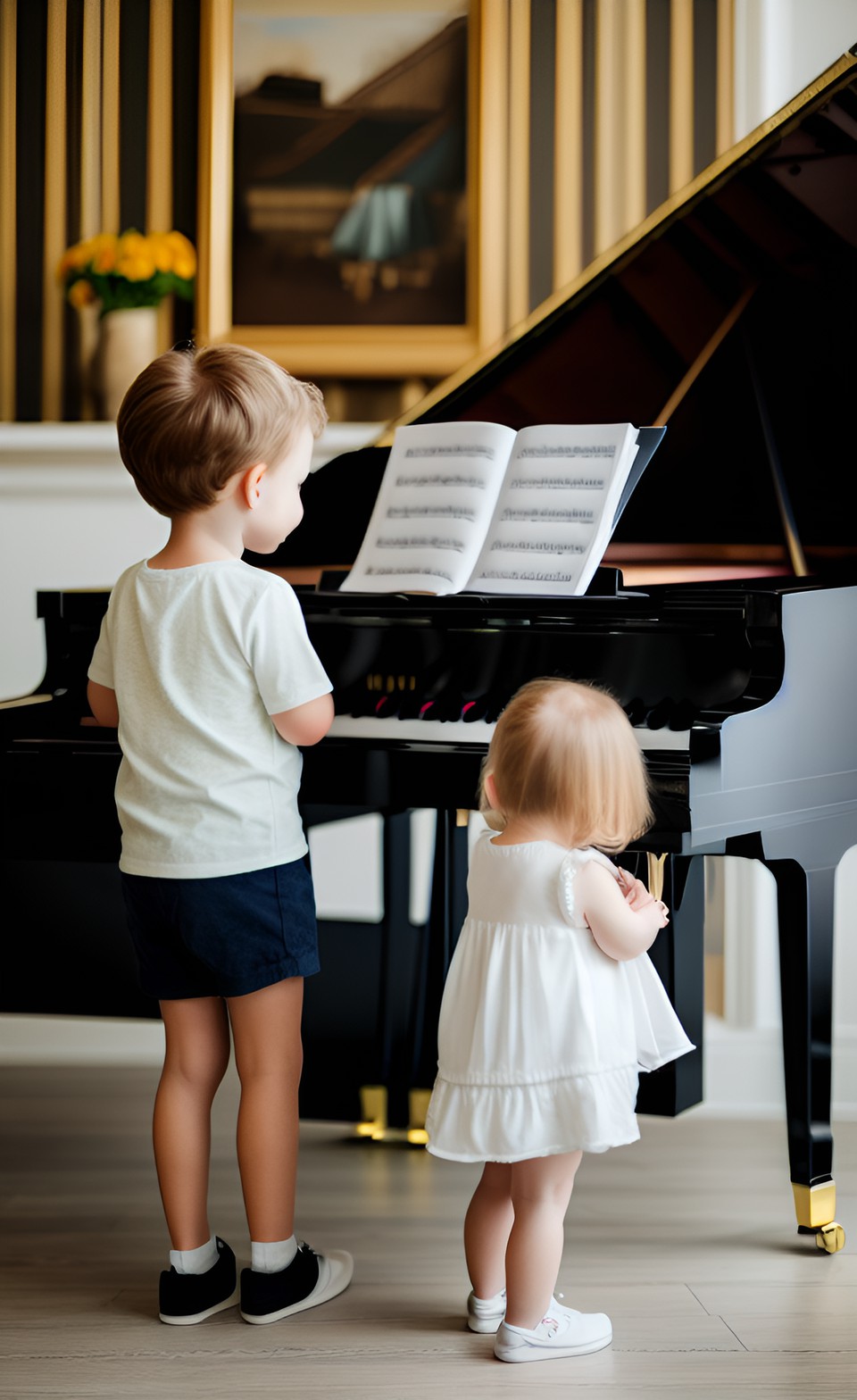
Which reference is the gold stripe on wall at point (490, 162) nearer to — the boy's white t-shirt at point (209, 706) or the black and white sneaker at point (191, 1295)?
the boy's white t-shirt at point (209, 706)

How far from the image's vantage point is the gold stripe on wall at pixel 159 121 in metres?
3.52

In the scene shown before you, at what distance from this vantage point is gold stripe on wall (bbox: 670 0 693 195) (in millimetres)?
3418

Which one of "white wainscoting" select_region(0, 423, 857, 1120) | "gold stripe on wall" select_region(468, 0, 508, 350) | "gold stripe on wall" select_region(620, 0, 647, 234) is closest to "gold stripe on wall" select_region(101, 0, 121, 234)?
"white wainscoting" select_region(0, 423, 857, 1120)

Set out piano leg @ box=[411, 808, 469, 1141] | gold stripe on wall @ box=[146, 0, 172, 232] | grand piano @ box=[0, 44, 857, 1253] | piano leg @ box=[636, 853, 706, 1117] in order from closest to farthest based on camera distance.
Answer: grand piano @ box=[0, 44, 857, 1253], piano leg @ box=[636, 853, 706, 1117], piano leg @ box=[411, 808, 469, 1141], gold stripe on wall @ box=[146, 0, 172, 232]

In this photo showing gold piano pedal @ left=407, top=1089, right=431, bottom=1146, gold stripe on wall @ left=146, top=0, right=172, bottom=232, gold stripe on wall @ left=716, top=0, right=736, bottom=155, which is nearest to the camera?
gold piano pedal @ left=407, top=1089, right=431, bottom=1146

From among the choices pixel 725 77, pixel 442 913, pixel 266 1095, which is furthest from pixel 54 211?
pixel 266 1095

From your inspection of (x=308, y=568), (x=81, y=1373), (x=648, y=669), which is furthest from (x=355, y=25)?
(x=81, y=1373)

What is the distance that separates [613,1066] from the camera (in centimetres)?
177

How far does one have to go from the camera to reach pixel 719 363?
2.61 meters

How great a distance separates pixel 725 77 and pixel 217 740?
236 cm

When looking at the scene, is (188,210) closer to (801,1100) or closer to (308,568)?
(308,568)

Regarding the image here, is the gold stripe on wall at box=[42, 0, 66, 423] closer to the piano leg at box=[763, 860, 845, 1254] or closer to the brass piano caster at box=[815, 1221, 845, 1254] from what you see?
the piano leg at box=[763, 860, 845, 1254]

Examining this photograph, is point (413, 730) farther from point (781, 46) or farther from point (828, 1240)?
point (781, 46)

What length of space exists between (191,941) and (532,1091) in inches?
18.2
